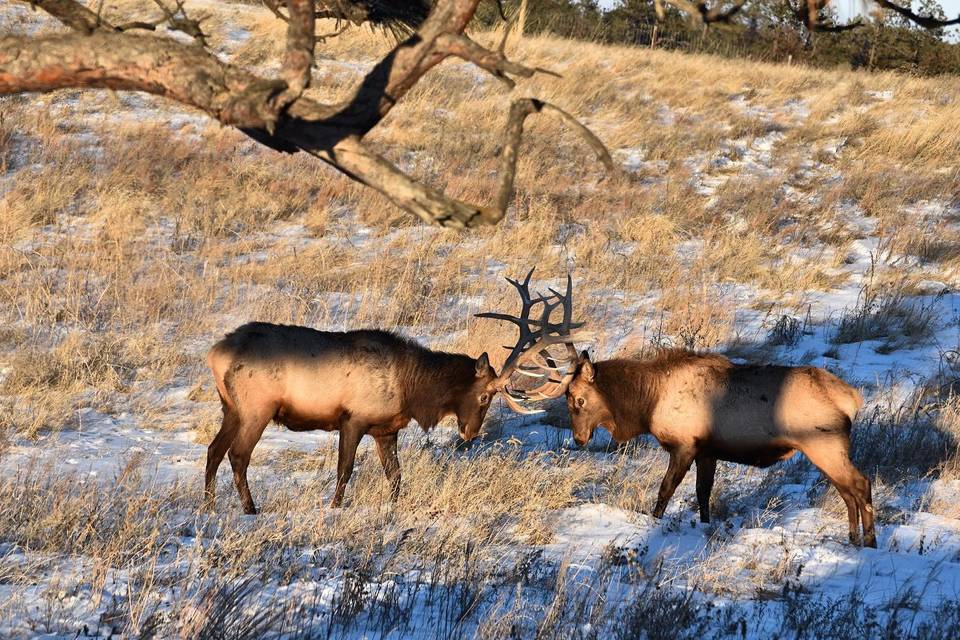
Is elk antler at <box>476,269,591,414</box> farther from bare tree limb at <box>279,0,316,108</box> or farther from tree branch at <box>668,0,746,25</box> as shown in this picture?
bare tree limb at <box>279,0,316,108</box>

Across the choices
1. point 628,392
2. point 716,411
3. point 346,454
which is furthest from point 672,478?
point 346,454

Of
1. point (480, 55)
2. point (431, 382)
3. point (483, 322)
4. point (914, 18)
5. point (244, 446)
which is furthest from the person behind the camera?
point (483, 322)

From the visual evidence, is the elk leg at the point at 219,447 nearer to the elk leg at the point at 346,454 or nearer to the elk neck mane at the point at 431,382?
the elk leg at the point at 346,454

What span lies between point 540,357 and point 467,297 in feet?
15.6

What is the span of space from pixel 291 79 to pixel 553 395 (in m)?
4.90

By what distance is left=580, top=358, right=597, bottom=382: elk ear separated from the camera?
334 inches

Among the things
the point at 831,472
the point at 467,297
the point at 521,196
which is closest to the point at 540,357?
the point at 831,472

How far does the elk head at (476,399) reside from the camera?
28.4 feet

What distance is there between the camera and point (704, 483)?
26.0ft

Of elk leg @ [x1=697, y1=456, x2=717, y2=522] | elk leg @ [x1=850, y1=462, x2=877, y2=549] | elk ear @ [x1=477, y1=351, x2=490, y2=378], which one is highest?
elk ear @ [x1=477, y1=351, x2=490, y2=378]

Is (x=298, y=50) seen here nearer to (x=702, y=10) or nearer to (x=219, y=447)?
(x=702, y=10)

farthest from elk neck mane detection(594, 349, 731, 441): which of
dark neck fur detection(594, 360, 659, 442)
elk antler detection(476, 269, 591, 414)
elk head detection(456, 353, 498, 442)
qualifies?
elk head detection(456, 353, 498, 442)

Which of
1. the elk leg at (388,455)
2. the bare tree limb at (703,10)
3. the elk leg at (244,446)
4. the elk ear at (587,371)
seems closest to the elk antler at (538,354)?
the elk ear at (587,371)

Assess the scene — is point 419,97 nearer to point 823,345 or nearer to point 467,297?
point 467,297
